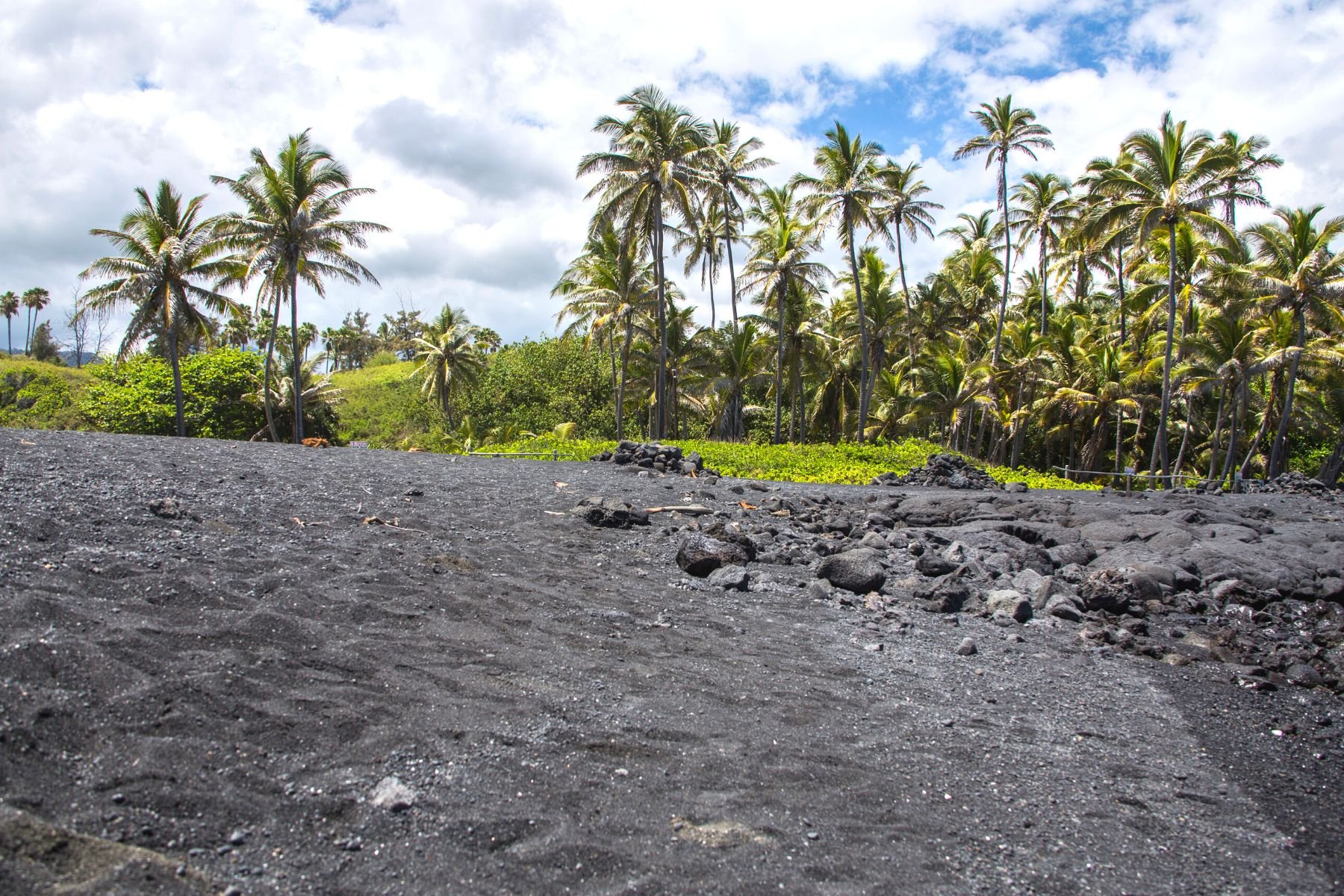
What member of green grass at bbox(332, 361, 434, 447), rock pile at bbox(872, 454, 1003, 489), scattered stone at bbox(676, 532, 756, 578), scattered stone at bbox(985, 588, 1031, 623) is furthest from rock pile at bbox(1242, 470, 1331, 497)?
green grass at bbox(332, 361, 434, 447)

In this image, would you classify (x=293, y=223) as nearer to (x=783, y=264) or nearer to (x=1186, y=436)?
(x=783, y=264)

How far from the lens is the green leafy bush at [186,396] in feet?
98.4

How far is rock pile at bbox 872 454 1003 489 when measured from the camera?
20.0 metres

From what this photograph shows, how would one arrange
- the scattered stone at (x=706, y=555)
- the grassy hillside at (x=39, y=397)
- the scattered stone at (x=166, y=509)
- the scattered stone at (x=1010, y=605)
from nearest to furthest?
1. the scattered stone at (x=166, y=509)
2. the scattered stone at (x=1010, y=605)
3. the scattered stone at (x=706, y=555)
4. the grassy hillside at (x=39, y=397)

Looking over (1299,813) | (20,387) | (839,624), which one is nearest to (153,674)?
(839,624)

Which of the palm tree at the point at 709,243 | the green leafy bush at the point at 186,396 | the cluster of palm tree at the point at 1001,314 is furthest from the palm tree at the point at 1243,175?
the green leafy bush at the point at 186,396

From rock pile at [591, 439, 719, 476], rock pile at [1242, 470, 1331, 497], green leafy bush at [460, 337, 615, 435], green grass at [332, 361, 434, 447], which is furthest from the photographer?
green grass at [332, 361, 434, 447]

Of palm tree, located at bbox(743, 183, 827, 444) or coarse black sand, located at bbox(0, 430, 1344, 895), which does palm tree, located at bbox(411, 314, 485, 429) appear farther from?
coarse black sand, located at bbox(0, 430, 1344, 895)

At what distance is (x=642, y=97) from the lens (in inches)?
1041

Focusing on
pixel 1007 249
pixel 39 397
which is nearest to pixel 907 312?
pixel 1007 249

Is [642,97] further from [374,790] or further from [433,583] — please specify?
[374,790]

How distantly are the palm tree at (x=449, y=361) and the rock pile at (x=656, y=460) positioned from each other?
22.9m

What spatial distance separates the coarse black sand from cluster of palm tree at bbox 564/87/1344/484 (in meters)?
21.5

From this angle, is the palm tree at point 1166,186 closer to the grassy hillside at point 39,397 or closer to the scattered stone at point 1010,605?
the scattered stone at point 1010,605
